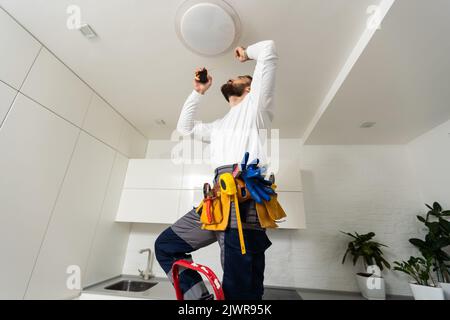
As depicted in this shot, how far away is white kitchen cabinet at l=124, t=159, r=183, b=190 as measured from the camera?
2.08 m

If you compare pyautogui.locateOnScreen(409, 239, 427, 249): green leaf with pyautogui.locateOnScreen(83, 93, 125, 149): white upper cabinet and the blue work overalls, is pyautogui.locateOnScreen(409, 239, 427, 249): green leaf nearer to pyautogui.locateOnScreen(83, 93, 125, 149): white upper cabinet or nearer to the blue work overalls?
the blue work overalls

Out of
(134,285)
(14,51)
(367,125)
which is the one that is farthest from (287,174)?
(14,51)

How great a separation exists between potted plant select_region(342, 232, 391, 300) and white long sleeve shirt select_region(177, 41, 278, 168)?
1.66m

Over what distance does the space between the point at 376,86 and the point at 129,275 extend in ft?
9.74

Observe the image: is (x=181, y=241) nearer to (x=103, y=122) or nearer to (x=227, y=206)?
(x=227, y=206)

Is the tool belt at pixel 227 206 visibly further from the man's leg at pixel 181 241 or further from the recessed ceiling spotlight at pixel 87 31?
the recessed ceiling spotlight at pixel 87 31

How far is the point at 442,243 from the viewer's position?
152 centimetres

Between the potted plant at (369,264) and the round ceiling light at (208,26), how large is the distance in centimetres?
202

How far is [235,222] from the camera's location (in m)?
0.71

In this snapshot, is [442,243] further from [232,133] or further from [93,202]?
[93,202]

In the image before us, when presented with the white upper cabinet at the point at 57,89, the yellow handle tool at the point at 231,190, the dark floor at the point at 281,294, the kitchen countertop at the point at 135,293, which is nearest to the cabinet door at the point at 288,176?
the dark floor at the point at 281,294

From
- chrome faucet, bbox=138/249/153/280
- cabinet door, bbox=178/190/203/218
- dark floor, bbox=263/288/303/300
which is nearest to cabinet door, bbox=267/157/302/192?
cabinet door, bbox=178/190/203/218

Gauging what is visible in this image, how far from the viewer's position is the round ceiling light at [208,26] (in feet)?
3.36

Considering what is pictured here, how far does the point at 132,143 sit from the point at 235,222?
6.87 ft
